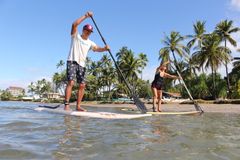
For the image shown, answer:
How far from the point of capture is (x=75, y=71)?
734 cm

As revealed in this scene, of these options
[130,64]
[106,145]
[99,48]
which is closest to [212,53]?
[130,64]

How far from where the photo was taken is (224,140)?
396 centimetres

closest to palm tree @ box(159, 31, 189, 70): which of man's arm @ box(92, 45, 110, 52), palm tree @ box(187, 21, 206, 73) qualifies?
palm tree @ box(187, 21, 206, 73)

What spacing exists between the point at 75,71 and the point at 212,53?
48.2 m

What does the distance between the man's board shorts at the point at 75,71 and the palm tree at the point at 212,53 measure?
1888 inches

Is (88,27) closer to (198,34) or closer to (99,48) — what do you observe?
(99,48)

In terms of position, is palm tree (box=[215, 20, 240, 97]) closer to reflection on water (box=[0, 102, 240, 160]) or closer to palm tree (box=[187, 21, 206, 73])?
palm tree (box=[187, 21, 206, 73])

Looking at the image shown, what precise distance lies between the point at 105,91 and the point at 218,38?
38572 millimetres

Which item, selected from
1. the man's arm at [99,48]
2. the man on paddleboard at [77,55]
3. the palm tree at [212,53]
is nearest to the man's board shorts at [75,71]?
the man on paddleboard at [77,55]

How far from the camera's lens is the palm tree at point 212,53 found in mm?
52844

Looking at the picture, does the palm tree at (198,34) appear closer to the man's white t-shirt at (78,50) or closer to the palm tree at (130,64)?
the palm tree at (130,64)

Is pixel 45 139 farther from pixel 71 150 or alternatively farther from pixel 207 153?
pixel 207 153

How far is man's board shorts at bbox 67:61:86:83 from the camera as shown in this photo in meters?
7.20

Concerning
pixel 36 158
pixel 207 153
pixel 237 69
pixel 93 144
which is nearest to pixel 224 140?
pixel 207 153
